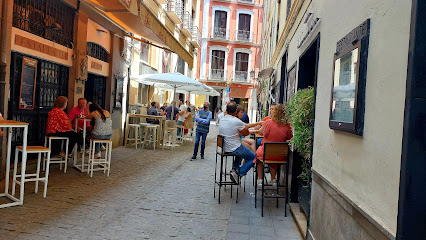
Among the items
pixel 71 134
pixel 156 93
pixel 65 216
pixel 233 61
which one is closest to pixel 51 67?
pixel 71 134

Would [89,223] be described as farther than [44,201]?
No

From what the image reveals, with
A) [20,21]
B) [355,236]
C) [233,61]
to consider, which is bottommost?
[355,236]

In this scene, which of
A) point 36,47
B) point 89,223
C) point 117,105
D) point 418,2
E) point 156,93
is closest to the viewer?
point 418,2

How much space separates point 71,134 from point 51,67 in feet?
6.27

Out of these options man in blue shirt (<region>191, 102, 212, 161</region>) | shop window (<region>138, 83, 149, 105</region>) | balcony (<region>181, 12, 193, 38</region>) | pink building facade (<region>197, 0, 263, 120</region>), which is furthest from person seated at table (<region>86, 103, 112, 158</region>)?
pink building facade (<region>197, 0, 263, 120</region>)

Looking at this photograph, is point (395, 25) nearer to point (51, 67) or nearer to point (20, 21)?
point (20, 21)

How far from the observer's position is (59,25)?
784 centimetres

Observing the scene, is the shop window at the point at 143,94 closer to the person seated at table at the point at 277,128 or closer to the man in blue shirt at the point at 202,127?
the man in blue shirt at the point at 202,127

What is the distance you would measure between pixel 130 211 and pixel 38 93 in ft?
13.1

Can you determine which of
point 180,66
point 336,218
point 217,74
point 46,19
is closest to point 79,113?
point 46,19

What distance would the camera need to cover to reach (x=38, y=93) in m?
7.25

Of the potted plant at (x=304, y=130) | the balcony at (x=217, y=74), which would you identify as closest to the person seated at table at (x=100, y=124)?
the potted plant at (x=304, y=130)

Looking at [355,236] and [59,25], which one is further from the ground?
[59,25]

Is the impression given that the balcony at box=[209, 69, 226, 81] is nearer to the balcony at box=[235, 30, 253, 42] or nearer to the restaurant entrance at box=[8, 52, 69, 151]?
the balcony at box=[235, 30, 253, 42]
